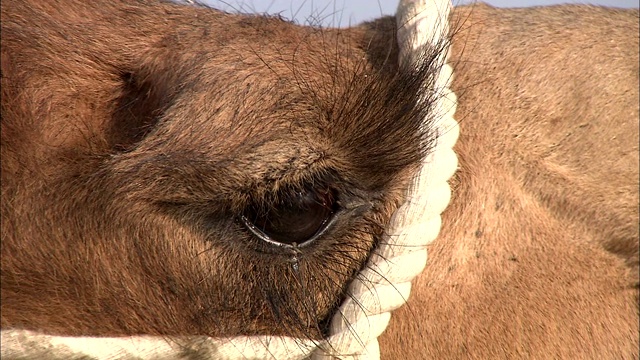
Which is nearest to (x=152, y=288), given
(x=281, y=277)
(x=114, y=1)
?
(x=281, y=277)

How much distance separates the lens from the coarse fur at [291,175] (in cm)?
196

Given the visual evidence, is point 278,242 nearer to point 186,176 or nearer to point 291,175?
point 291,175

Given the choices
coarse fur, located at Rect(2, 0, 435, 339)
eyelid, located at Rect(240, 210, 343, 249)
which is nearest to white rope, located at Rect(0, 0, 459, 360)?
coarse fur, located at Rect(2, 0, 435, 339)

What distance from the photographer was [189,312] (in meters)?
2.00

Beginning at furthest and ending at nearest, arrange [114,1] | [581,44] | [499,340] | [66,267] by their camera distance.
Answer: [581,44], [114,1], [499,340], [66,267]

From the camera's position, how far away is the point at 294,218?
205 cm

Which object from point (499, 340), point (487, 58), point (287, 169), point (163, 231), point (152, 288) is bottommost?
point (499, 340)

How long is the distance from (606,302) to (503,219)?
41cm

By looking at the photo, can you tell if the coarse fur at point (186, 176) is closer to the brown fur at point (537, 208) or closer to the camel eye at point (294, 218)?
the camel eye at point (294, 218)

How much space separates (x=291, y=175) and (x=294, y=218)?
0.14 meters

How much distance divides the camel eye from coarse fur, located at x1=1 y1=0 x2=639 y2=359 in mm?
25

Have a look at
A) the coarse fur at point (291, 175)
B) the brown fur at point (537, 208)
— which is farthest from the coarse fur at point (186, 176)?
the brown fur at point (537, 208)

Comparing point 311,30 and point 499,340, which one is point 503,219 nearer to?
point 499,340

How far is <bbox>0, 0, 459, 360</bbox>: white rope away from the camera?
1863mm
